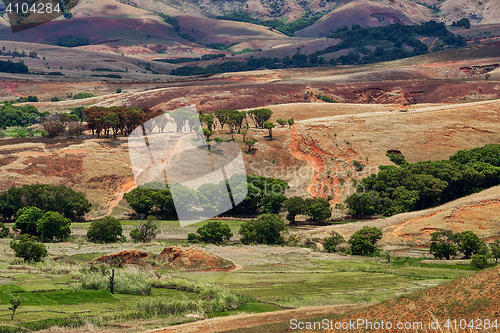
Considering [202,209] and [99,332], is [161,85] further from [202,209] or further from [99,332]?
[99,332]

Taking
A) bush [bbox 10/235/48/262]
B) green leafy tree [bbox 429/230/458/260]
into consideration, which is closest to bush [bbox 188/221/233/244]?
bush [bbox 10/235/48/262]

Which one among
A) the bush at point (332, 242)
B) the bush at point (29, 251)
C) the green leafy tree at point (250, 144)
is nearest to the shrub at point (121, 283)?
the bush at point (29, 251)

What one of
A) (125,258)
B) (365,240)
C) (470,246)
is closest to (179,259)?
(125,258)

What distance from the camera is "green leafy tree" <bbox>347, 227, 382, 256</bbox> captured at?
148 feet

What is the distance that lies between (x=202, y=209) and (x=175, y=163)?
432 inches

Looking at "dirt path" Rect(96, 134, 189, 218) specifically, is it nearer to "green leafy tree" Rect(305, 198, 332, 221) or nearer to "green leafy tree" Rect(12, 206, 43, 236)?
"green leafy tree" Rect(12, 206, 43, 236)

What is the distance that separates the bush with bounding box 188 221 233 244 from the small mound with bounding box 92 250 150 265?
13.3m

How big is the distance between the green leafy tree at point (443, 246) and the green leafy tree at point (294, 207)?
50.5 feet

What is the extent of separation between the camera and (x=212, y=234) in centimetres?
4819

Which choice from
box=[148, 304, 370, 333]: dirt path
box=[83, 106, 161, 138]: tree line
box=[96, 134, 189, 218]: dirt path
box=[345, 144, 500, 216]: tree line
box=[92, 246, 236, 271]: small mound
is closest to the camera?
box=[148, 304, 370, 333]: dirt path

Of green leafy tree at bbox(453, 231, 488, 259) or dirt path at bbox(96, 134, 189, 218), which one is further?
dirt path at bbox(96, 134, 189, 218)

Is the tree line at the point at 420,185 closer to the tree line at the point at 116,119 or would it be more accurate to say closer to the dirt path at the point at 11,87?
the tree line at the point at 116,119

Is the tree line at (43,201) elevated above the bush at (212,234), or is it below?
above

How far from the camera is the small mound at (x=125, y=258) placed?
32.9 metres
